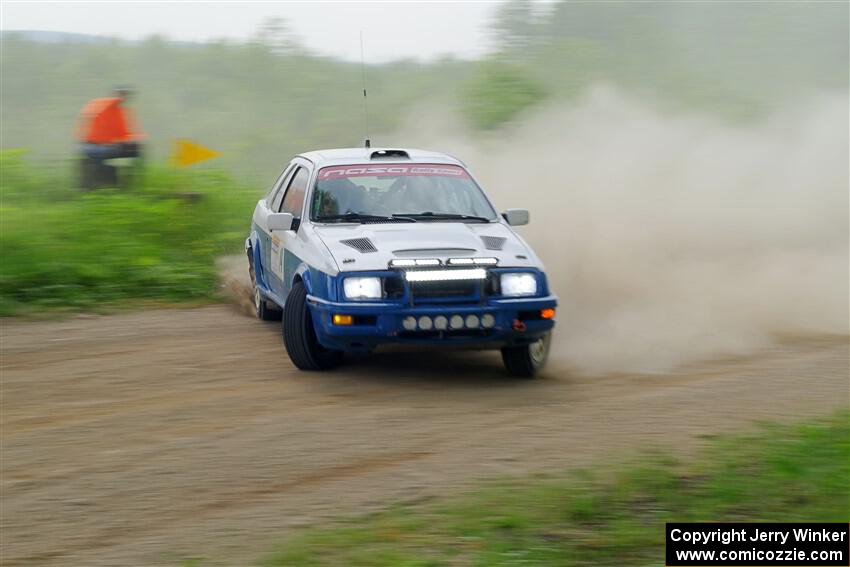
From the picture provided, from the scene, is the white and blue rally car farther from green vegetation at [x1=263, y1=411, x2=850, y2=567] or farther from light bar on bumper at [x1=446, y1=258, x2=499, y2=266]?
green vegetation at [x1=263, y1=411, x2=850, y2=567]

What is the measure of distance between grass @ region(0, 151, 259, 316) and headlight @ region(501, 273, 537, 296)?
5240 millimetres

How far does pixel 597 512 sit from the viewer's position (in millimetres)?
5172

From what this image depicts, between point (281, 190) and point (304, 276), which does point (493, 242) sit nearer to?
point (304, 276)

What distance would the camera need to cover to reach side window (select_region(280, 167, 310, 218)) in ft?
31.0

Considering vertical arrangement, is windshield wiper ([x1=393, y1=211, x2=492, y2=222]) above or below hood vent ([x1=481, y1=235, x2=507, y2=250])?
above

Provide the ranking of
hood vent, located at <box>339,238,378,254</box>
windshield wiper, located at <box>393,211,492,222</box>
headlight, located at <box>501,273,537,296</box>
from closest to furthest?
1. headlight, located at <box>501,273,537,296</box>
2. hood vent, located at <box>339,238,378,254</box>
3. windshield wiper, located at <box>393,211,492,222</box>

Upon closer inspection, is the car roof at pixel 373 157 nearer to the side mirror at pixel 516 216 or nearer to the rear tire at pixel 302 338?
the side mirror at pixel 516 216

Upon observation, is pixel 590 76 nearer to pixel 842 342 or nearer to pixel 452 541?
pixel 842 342

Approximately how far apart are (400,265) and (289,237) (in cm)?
163

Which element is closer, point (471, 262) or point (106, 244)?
point (471, 262)

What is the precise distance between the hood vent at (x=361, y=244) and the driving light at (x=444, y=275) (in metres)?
0.43

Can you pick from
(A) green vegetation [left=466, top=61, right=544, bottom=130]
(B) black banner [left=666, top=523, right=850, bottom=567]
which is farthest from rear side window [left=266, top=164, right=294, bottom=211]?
(A) green vegetation [left=466, top=61, right=544, bottom=130]

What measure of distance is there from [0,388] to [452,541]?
4596 mm

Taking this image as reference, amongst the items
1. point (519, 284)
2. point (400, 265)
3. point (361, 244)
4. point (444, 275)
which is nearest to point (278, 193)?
point (361, 244)
